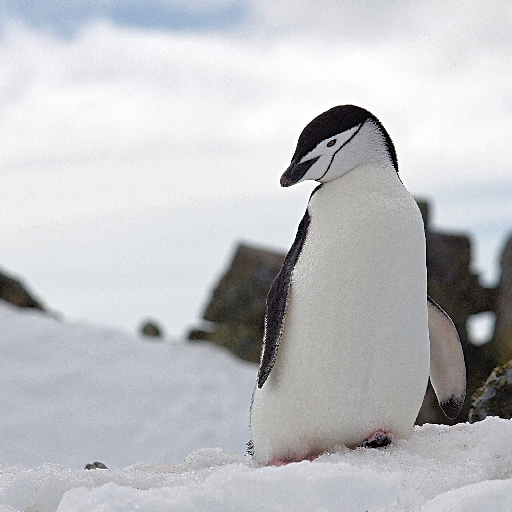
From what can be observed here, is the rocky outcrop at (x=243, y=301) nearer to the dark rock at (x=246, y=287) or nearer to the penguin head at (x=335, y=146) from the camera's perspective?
the dark rock at (x=246, y=287)

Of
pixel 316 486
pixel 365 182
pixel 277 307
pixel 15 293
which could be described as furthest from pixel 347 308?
pixel 15 293

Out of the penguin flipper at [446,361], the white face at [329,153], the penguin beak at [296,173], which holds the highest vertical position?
the white face at [329,153]

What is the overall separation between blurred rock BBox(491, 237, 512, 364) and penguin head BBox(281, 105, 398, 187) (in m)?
5.79

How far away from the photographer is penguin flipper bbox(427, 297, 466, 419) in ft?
8.93

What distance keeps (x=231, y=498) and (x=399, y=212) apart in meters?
1.01

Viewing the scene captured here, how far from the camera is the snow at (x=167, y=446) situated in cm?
167

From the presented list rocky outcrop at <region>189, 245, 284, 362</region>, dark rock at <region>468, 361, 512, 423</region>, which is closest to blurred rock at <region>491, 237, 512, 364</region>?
rocky outcrop at <region>189, 245, 284, 362</region>

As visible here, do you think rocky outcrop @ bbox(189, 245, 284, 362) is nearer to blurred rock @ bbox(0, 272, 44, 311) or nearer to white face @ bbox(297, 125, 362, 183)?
blurred rock @ bbox(0, 272, 44, 311)

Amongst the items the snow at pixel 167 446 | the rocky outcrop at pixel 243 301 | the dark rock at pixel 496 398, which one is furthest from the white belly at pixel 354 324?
the rocky outcrop at pixel 243 301

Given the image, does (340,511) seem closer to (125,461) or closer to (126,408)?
(125,461)

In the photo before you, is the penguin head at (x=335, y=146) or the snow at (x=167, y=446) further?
the penguin head at (x=335, y=146)

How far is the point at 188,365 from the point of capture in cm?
782

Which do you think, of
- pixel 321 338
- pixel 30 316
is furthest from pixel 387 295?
pixel 30 316

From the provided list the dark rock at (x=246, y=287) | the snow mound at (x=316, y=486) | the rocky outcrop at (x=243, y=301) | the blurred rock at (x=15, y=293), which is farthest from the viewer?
the blurred rock at (x=15, y=293)
